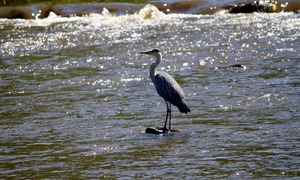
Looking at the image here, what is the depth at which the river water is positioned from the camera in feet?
30.3

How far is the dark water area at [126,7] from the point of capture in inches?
1068

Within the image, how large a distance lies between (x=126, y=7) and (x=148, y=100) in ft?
53.7

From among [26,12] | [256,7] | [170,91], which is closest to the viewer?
[170,91]

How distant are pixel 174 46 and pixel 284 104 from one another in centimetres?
880

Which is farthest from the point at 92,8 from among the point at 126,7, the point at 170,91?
the point at 170,91

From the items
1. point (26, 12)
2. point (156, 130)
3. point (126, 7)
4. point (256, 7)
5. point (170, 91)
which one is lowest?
point (156, 130)

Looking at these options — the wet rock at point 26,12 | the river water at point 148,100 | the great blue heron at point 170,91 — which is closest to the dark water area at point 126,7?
the wet rock at point 26,12

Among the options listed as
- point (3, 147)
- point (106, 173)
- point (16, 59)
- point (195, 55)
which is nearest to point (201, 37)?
point (195, 55)

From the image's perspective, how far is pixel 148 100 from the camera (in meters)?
14.0

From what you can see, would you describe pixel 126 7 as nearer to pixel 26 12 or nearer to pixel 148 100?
pixel 26 12

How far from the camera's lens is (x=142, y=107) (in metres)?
13.3

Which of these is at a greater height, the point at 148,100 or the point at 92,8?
the point at 92,8

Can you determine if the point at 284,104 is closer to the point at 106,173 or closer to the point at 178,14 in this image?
the point at 106,173

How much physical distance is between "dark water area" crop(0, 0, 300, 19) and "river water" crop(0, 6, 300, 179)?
0.92 m
